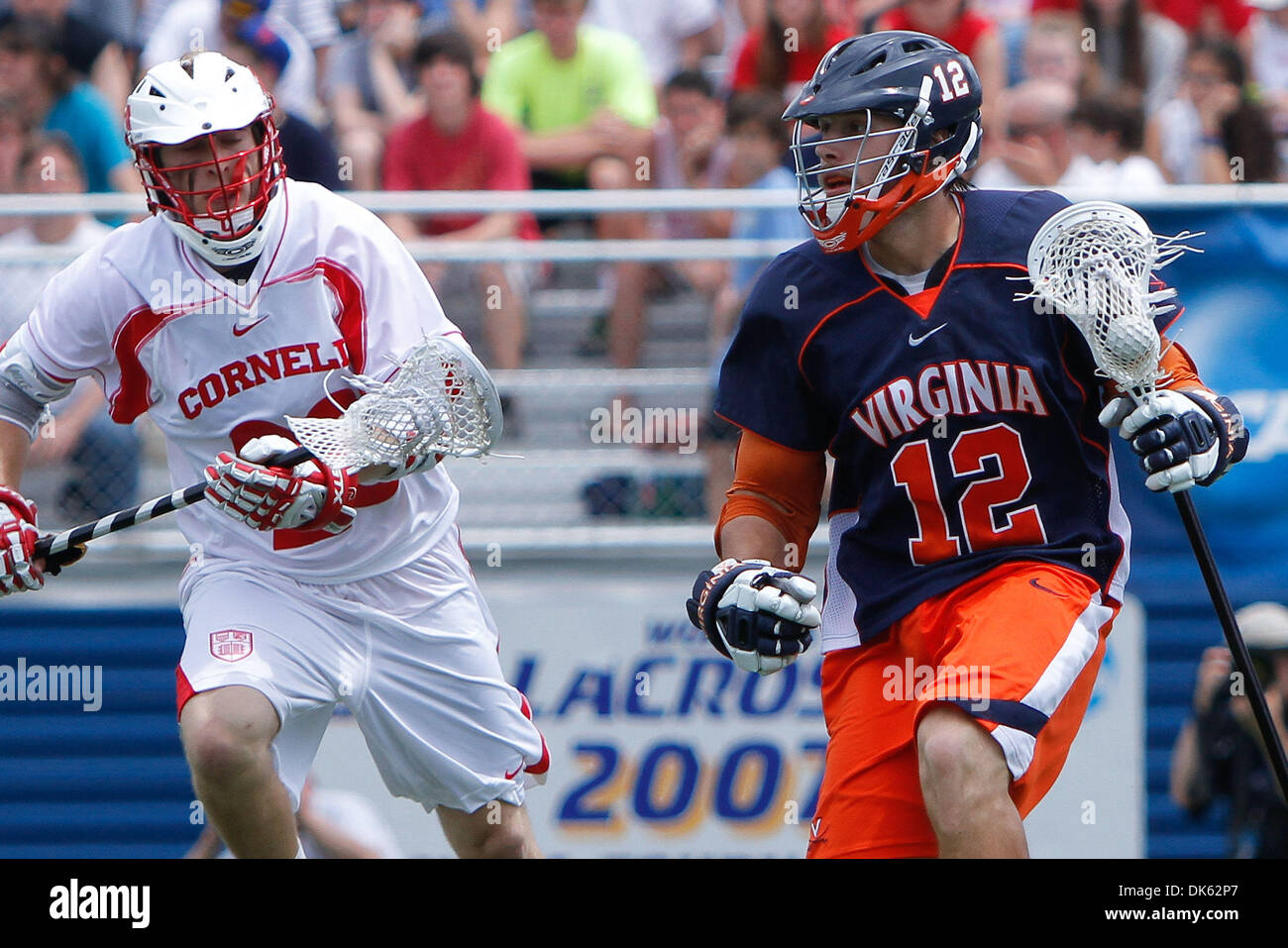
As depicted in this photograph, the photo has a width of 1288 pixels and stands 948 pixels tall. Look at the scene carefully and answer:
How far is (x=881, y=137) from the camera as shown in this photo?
396 centimetres

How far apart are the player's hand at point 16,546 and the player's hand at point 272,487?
1.54 feet

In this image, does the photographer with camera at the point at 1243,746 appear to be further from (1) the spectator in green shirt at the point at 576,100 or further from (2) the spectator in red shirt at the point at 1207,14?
(1) the spectator in green shirt at the point at 576,100

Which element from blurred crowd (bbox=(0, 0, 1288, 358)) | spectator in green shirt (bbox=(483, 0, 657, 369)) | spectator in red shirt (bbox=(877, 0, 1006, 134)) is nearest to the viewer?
blurred crowd (bbox=(0, 0, 1288, 358))

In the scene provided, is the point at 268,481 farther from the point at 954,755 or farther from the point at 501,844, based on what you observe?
the point at 954,755

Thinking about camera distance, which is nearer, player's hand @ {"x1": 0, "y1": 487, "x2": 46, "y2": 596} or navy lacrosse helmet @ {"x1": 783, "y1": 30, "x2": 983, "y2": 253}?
navy lacrosse helmet @ {"x1": 783, "y1": 30, "x2": 983, "y2": 253}

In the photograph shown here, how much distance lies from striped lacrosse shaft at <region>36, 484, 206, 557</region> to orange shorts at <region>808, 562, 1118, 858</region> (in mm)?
1491

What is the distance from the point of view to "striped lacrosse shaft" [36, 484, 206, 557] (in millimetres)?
4219

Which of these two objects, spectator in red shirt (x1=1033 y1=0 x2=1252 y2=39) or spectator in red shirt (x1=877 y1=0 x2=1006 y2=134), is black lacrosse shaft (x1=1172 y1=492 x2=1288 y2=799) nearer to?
spectator in red shirt (x1=877 y1=0 x2=1006 y2=134)

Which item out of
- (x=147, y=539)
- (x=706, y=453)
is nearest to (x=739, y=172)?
(x=706, y=453)

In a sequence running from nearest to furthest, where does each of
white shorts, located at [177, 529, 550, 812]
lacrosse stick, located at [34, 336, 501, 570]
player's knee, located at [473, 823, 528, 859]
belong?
lacrosse stick, located at [34, 336, 501, 570] < white shorts, located at [177, 529, 550, 812] < player's knee, located at [473, 823, 528, 859]

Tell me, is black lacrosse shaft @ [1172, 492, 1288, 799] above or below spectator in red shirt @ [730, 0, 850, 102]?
below

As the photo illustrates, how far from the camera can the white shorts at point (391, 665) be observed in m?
4.32

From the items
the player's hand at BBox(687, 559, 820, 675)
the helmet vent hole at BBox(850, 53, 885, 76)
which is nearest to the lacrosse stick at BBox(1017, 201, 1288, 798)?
the helmet vent hole at BBox(850, 53, 885, 76)
